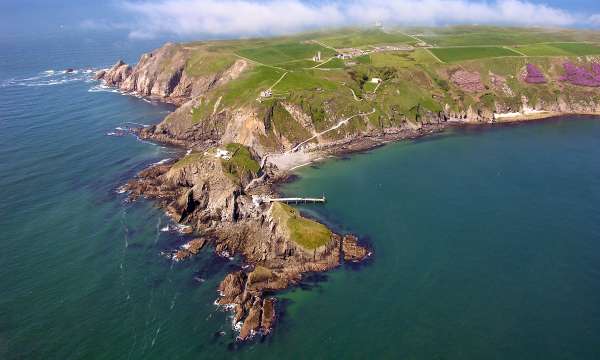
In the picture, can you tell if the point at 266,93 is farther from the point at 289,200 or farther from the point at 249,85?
the point at 289,200

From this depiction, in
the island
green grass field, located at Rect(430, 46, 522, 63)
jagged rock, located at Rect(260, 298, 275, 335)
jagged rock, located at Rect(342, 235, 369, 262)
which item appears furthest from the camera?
green grass field, located at Rect(430, 46, 522, 63)

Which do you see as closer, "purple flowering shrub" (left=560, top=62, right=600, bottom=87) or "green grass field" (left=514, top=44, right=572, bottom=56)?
"purple flowering shrub" (left=560, top=62, right=600, bottom=87)

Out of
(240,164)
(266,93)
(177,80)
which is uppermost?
(177,80)

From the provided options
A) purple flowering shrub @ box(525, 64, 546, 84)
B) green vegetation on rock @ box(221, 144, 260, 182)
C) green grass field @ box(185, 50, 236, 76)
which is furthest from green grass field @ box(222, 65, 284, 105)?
purple flowering shrub @ box(525, 64, 546, 84)

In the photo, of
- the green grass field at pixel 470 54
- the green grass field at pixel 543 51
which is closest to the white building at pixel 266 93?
the green grass field at pixel 470 54

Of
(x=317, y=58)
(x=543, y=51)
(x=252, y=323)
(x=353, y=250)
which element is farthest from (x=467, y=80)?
(x=252, y=323)

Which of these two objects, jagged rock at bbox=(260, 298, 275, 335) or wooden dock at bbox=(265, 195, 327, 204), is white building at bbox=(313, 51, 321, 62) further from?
jagged rock at bbox=(260, 298, 275, 335)
